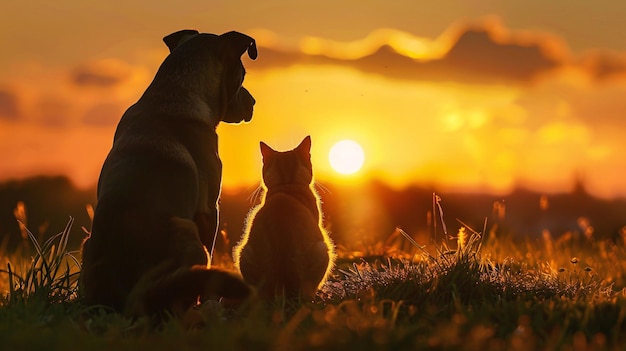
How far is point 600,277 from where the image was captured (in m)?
9.06

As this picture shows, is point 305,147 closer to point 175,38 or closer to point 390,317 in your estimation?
A: point 175,38

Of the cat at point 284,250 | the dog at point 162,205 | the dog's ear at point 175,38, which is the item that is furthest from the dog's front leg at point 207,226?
the dog's ear at point 175,38

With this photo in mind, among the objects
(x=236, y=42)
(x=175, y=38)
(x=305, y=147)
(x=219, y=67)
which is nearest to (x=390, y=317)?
(x=219, y=67)

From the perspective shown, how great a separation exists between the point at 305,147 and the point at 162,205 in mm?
2992

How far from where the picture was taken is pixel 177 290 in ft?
20.6

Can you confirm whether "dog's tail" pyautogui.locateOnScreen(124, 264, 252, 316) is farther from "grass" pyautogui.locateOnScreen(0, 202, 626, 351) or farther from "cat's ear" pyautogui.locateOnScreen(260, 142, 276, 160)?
"cat's ear" pyautogui.locateOnScreen(260, 142, 276, 160)

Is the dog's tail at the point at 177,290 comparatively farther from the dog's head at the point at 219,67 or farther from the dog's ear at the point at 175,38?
the dog's ear at the point at 175,38

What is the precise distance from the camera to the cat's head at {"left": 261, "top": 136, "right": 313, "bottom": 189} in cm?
887

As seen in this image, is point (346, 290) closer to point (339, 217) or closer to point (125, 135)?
point (125, 135)

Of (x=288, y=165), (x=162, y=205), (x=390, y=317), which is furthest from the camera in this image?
(x=288, y=165)

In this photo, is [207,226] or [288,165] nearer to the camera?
[207,226]

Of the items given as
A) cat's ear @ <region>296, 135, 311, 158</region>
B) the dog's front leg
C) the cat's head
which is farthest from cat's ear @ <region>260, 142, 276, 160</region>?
the dog's front leg

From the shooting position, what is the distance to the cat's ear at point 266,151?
934 cm

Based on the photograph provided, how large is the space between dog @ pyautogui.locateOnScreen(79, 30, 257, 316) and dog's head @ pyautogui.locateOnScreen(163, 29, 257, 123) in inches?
0.7
